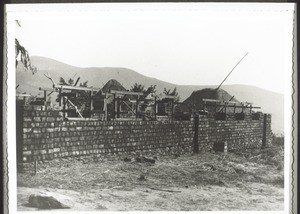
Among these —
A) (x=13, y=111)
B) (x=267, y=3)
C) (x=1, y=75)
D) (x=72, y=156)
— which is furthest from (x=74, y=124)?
(x=267, y=3)

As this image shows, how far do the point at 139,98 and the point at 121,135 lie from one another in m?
0.28

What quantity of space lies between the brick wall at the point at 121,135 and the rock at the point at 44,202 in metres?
0.26

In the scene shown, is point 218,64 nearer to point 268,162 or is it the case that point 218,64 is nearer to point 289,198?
point 268,162

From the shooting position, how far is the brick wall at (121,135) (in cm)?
268

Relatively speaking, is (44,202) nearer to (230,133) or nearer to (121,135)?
(121,135)

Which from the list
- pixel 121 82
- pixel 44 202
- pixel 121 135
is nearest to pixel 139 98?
pixel 121 82

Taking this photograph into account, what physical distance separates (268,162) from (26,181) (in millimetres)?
1619

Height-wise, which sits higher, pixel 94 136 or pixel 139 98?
pixel 139 98

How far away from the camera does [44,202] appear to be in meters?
2.68

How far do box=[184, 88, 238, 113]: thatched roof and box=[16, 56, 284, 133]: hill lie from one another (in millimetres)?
25

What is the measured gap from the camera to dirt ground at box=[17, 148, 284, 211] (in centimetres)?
270

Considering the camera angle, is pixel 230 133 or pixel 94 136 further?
pixel 230 133

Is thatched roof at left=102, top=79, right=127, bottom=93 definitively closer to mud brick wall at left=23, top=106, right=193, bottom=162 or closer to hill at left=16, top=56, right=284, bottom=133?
hill at left=16, top=56, right=284, bottom=133

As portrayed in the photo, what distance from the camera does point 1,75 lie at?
2.70 meters
